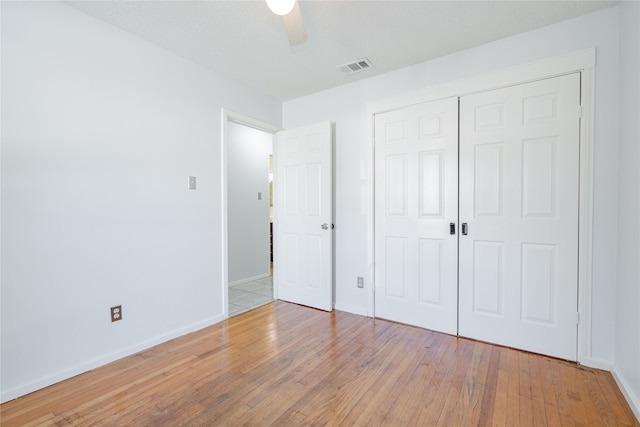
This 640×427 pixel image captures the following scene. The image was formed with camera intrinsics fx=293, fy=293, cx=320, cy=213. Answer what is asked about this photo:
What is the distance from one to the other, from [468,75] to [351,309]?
2.49 meters

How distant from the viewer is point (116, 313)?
7.20 feet

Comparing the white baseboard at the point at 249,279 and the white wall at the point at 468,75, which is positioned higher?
the white wall at the point at 468,75

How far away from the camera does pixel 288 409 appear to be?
5.41 feet

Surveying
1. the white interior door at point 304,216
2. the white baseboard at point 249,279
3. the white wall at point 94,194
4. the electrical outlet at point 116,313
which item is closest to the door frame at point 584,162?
the white interior door at point 304,216

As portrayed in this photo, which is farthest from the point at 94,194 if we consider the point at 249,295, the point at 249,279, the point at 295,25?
the point at 249,279

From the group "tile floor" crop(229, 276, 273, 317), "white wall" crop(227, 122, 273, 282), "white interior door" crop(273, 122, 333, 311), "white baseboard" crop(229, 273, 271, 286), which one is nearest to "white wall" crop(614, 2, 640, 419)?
"white interior door" crop(273, 122, 333, 311)

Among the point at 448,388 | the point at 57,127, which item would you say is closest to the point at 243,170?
the point at 57,127

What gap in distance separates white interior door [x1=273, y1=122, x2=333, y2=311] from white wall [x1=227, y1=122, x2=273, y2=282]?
100cm

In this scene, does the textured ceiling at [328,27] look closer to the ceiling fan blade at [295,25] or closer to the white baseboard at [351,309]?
the ceiling fan blade at [295,25]

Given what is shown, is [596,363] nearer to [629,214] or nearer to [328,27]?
[629,214]

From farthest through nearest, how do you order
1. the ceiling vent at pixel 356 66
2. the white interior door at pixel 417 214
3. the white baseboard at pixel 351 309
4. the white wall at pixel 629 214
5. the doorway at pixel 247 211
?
the doorway at pixel 247 211
the white baseboard at pixel 351 309
the ceiling vent at pixel 356 66
the white interior door at pixel 417 214
the white wall at pixel 629 214

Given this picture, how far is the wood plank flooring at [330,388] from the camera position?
5.20 feet

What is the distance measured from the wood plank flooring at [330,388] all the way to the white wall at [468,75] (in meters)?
Answer: 0.58

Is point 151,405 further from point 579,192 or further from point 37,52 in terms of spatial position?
point 579,192
